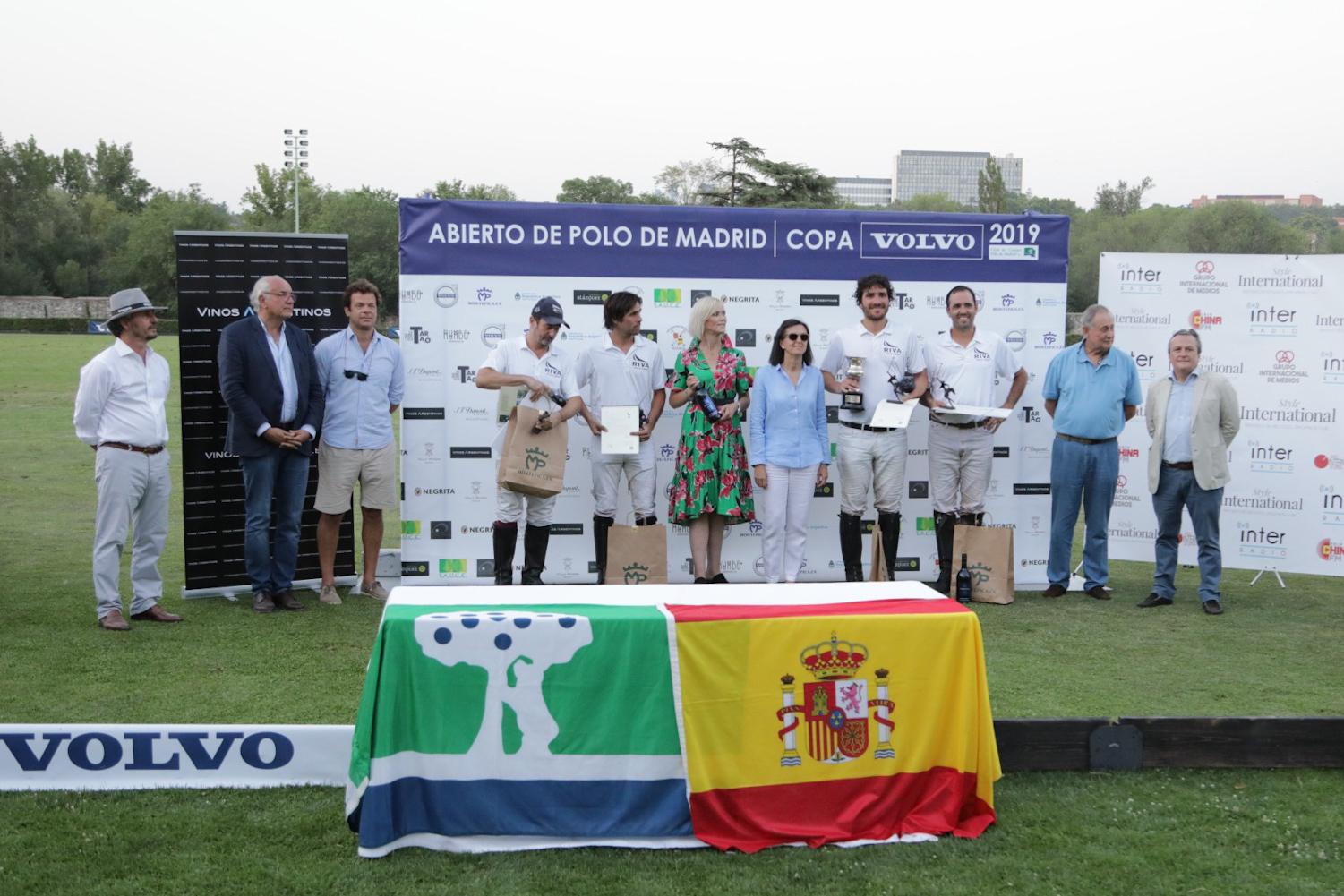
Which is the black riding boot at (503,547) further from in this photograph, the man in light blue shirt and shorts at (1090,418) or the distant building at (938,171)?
the distant building at (938,171)

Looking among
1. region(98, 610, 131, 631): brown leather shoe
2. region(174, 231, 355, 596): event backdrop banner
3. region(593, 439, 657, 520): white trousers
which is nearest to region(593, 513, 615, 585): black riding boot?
region(593, 439, 657, 520): white trousers

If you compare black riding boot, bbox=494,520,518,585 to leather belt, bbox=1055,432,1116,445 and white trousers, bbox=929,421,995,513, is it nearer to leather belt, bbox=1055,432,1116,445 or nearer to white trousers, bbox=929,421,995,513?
white trousers, bbox=929,421,995,513

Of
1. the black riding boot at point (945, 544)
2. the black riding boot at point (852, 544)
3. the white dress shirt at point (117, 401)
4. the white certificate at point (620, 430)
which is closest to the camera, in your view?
the white dress shirt at point (117, 401)

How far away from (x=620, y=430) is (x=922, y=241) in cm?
253

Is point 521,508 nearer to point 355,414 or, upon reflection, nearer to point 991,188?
point 355,414

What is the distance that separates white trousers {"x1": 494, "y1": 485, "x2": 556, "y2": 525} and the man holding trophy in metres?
1.91

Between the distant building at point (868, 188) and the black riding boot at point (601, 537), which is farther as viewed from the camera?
the distant building at point (868, 188)

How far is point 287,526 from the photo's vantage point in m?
7.50

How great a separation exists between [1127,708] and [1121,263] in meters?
4.15

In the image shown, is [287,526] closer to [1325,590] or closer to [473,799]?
[473,799]

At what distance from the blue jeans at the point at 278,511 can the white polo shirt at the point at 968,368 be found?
4030mm

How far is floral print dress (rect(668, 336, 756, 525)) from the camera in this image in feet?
25.2

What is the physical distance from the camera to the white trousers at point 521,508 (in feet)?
25.1

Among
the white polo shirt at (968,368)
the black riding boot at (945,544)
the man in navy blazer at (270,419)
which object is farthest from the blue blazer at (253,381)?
the black riding boot at (945,544)
